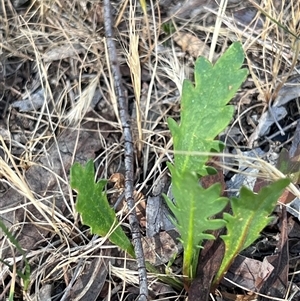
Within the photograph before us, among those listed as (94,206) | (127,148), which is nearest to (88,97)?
(127,148)

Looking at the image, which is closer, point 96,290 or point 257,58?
point 96,290

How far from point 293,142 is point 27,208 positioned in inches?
29.5

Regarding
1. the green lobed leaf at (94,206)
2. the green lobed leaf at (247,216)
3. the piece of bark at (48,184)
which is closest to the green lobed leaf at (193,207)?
the green lobed leaf at (247,216)

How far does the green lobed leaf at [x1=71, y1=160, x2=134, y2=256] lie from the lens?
1191 mm

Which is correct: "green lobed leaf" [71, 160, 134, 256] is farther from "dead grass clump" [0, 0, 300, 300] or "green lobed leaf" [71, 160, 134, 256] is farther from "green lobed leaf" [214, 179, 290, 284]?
"green lobed leaf" [214, 179, 290, 284]

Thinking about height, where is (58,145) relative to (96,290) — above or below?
above

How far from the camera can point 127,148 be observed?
1436 millimetres

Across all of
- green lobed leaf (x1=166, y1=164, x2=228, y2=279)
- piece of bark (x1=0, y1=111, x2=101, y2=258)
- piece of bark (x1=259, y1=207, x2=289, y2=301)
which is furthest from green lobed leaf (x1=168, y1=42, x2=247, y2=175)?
piece of bark (x1=0, y1=111, x2=101, y2=258)

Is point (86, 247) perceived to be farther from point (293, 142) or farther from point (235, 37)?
point (235, 37)

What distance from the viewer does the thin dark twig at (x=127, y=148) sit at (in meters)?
1.23

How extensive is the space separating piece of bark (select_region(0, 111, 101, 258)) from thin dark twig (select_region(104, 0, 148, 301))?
0.13m

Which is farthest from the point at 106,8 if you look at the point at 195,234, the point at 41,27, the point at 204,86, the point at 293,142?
the point at 195,234

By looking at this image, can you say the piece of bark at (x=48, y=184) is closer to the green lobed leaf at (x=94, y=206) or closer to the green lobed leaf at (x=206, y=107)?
the green lobed leaf at (x=94, y=206)

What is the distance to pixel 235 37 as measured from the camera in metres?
1.65
